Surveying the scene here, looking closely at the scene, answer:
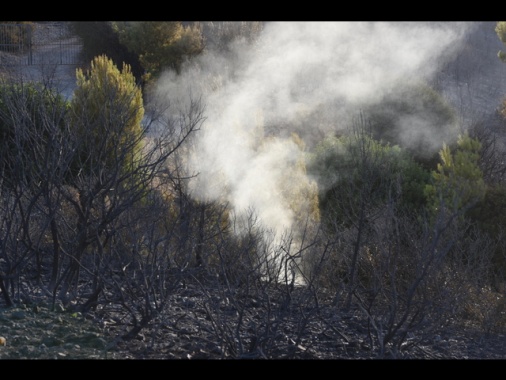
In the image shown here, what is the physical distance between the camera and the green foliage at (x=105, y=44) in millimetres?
25875

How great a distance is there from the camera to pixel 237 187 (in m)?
10.4

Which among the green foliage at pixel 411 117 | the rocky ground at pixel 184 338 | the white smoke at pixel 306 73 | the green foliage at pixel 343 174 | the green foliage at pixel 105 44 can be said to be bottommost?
the rocky ground at pixel 184 338

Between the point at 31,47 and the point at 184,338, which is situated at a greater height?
the point at 31,47

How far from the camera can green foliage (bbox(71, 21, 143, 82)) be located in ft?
84.9

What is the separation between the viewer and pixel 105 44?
26328 millimetres

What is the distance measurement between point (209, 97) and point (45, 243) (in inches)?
192

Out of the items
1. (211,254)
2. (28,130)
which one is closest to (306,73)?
(211,254)

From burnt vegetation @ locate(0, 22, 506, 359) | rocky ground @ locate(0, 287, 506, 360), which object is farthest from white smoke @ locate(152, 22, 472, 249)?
rocky ground @ locate(0, 287, 506, 360)

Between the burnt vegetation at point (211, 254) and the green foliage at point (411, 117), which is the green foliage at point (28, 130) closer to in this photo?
the burnt vegetation at point (211, 254)

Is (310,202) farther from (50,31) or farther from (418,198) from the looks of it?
(50,31)

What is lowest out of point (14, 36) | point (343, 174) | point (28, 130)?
point (28, 130)

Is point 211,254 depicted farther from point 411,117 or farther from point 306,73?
point 306,73

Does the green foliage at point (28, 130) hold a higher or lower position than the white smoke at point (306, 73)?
lower

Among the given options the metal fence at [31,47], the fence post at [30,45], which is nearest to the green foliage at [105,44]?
the metal fence at [31,47]
